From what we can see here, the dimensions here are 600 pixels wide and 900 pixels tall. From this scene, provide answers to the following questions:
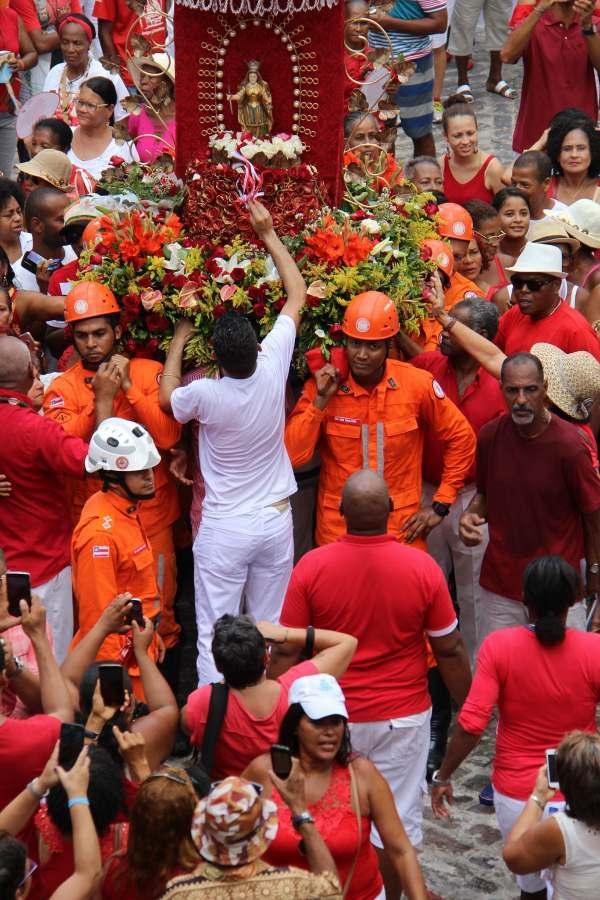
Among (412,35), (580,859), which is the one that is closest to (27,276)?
(412,35)

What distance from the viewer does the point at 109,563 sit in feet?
23.1

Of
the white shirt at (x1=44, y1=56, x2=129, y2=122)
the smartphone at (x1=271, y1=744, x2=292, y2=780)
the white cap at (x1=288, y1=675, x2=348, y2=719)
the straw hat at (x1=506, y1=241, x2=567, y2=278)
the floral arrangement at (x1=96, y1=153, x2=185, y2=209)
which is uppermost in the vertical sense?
the floral arrangement at (x1=96, y1=153, x2=185, y2=209)

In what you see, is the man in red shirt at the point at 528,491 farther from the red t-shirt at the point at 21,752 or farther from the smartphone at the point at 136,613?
the red t-shirt at the point at 21,752

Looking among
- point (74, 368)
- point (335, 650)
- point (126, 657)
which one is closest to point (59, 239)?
point (74, 368)

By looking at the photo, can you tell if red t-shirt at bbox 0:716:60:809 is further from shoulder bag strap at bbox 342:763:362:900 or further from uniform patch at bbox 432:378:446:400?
uniform patch at bbox 432:378:446:400

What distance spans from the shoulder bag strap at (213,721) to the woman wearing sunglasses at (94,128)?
6237 mm

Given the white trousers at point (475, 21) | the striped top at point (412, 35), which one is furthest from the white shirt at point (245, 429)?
the white trousers at point (475, 21)

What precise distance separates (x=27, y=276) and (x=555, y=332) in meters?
3.38

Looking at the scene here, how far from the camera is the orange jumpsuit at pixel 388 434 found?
26.1 ft

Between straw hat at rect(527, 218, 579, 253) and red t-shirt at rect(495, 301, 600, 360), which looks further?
straw hat at rect(527, 218, 579, 253)

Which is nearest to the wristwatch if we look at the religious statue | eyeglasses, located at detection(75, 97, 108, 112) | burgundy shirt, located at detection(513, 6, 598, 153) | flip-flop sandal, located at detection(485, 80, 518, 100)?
the religious statue

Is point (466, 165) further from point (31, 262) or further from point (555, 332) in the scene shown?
point (31, 262)

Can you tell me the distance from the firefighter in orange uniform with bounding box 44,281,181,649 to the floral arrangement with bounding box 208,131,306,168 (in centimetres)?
105

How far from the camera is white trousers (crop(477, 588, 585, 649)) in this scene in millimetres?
7633
